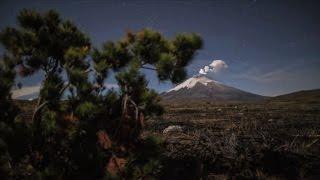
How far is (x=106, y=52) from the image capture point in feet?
33.2

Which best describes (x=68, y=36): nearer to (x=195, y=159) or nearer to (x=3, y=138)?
(x=3, y=138)

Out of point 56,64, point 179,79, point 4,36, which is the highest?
point 4,36

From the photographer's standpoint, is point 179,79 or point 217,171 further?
point 217,171

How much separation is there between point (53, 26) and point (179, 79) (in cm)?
445

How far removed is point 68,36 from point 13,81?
220 centimetres

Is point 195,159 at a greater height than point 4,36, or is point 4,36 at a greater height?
point 4,36

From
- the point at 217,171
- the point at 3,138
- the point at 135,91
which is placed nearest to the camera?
the point at 3,138

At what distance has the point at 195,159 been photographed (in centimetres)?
1240

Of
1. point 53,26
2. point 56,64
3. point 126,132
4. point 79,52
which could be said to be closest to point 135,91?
point 126,132

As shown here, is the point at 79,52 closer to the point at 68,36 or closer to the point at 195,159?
the point at 68,36

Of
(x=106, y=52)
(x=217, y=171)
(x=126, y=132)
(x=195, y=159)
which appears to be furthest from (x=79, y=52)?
(x=217, y=171)

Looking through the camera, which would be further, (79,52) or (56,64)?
(56,64)

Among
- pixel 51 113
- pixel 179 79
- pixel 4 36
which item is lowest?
pixel 51 113

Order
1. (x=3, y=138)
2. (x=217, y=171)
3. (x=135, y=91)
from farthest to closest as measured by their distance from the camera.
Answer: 1. (x=217, y=171)
2. (x=135, y=91)
3. (x=3, y=138)
